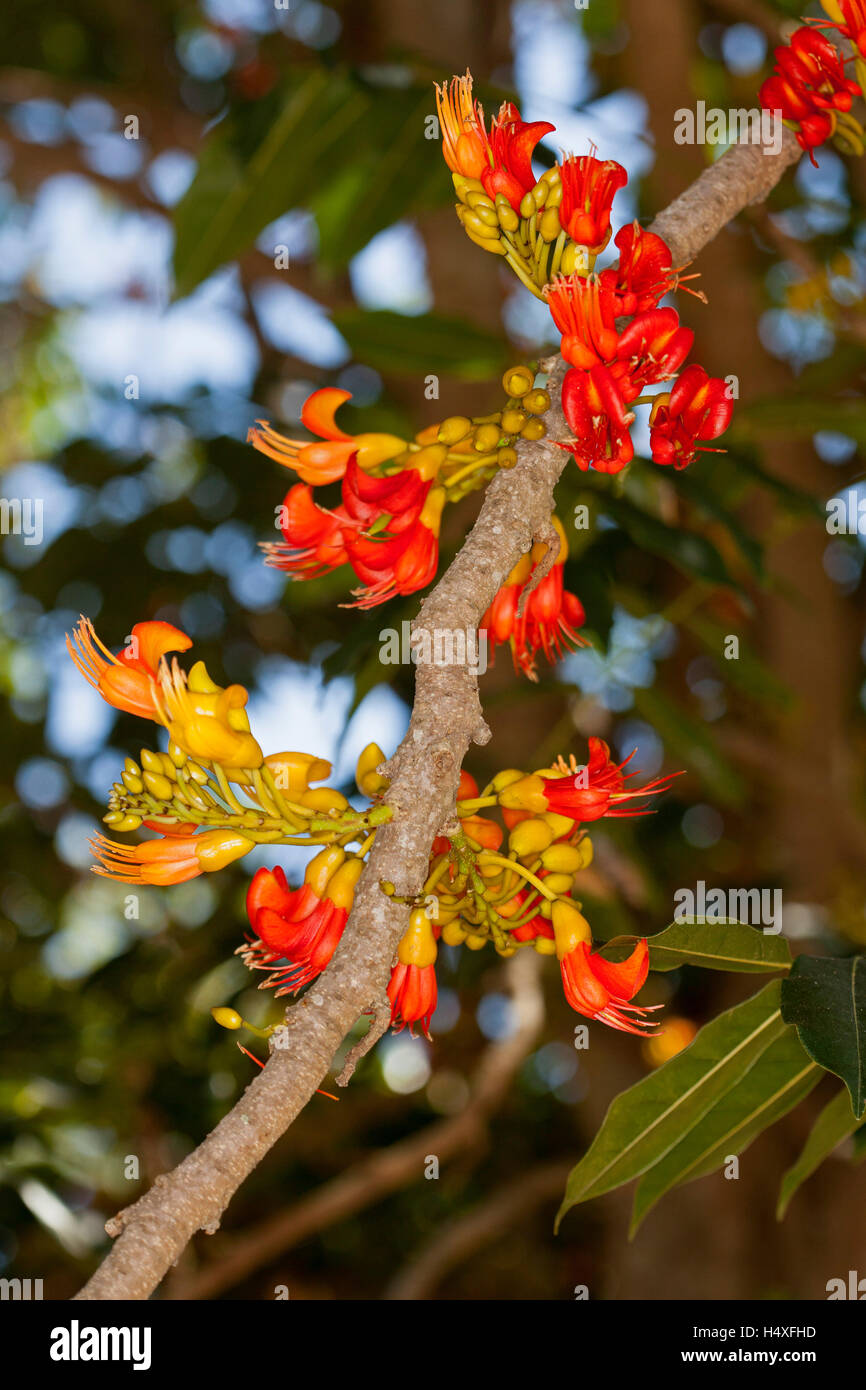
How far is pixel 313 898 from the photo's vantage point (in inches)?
28.4

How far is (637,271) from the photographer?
73cm

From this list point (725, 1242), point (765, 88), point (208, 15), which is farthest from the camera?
point (208, 15)

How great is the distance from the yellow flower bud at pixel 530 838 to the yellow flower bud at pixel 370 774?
0.09 metres

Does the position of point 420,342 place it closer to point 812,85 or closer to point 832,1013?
point 812,85

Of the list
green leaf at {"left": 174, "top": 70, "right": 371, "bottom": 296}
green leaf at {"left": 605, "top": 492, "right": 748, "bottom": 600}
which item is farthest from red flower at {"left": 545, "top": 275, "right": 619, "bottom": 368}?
green leaf at {"left": 174, "top": 70, "right": 371, "bottom": 296}

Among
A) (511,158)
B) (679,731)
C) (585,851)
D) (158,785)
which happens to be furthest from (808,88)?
(679,731)

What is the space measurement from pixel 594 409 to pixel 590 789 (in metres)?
0.23

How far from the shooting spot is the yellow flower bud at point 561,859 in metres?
0.74

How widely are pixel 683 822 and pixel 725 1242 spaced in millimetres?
999

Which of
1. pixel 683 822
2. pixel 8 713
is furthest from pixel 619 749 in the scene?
pixel 8 713

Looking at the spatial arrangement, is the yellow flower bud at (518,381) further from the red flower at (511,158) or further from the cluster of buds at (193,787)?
the cluster of buds at (193,787)

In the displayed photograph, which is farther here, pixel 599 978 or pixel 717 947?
pixel 717 947

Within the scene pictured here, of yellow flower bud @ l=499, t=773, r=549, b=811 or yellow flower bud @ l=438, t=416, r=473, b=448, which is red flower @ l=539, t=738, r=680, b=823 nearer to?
yellow flower bud @ l=499, t=773, r=549, b=811
